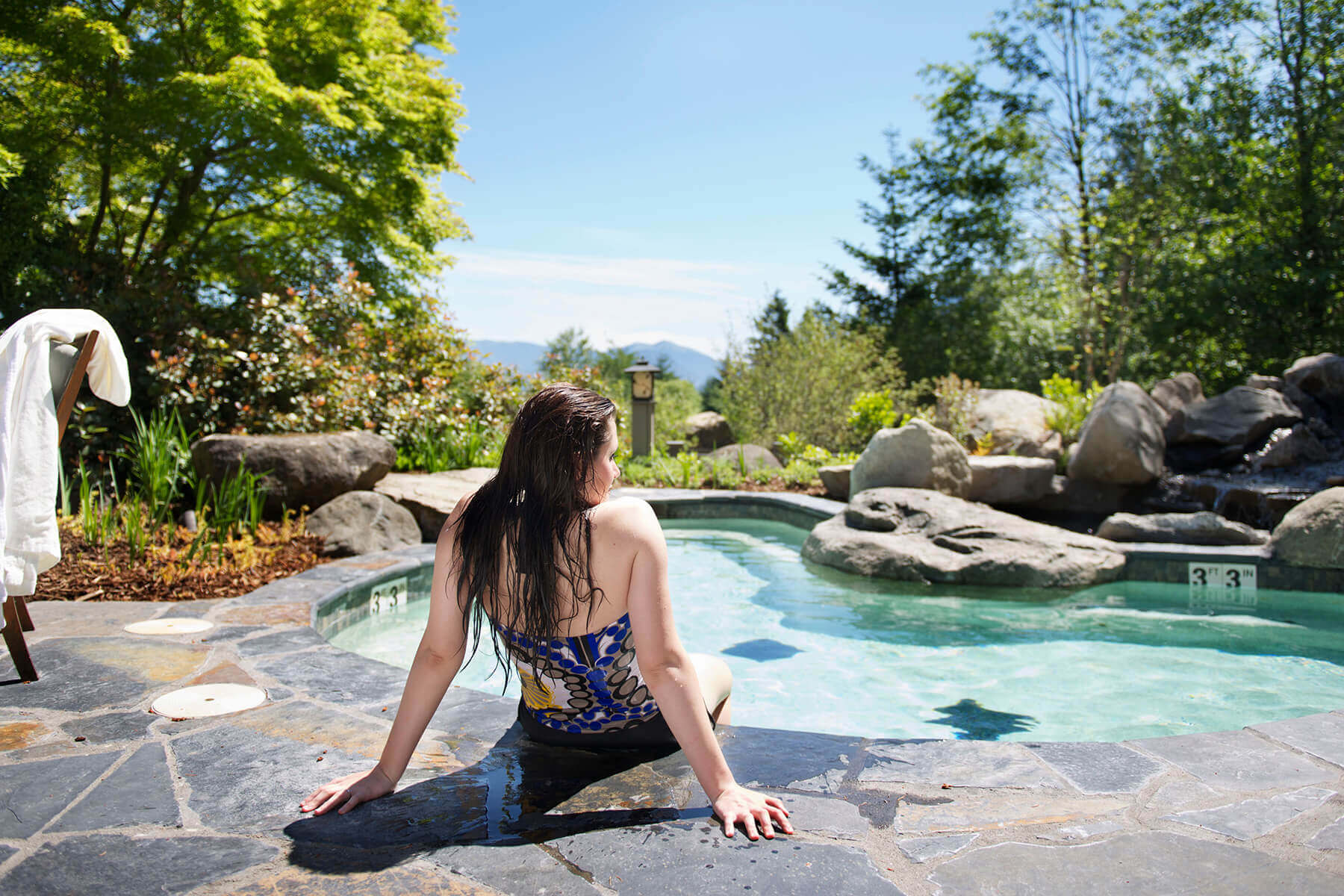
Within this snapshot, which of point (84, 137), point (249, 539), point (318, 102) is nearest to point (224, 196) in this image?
point (84, 137)

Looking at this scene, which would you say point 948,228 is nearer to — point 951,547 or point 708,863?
point 951,547

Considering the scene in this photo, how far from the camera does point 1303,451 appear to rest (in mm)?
7941

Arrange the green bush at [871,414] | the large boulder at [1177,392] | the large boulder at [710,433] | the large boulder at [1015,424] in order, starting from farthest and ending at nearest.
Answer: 1. the large boulder at [710,433]
2. the green bush at [871,414]
3. the large boulder at [1177,392]
4. the large boulder at [1015,424]

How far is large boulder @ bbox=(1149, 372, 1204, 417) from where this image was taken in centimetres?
956

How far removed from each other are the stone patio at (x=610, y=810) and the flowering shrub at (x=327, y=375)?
14.8 ft

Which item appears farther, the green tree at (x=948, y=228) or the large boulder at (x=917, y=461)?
the green tree at (x=948, y=228)

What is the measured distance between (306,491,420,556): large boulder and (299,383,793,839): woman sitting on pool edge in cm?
409

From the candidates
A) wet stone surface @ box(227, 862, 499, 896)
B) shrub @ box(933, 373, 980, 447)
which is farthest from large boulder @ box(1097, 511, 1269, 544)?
wet stone surface @ box(227, 862, 499, 896)

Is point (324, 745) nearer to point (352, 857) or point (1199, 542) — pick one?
point (352, 857)

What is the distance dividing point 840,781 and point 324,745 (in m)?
1.51

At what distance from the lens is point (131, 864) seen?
1661 mm

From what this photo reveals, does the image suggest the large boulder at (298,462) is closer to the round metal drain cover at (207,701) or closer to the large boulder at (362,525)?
the large boulder at (362,525)

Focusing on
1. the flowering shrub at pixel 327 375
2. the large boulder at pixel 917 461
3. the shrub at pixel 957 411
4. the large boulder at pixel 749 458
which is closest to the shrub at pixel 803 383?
the large boulder at pixel 749 458

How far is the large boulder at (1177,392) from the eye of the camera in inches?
376
